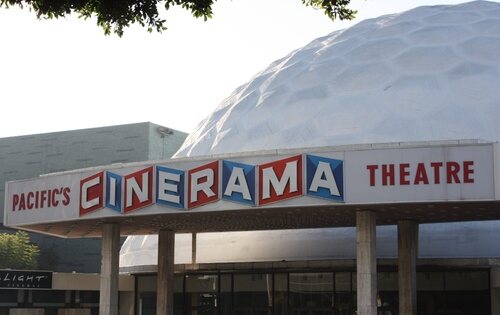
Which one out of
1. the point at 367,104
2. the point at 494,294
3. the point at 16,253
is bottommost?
the point at 494,294

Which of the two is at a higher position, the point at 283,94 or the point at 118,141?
the point at 118,141

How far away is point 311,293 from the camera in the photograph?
3070 centimetres

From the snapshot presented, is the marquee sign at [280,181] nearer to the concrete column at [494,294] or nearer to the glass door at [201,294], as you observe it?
the concrete column at [494,294]

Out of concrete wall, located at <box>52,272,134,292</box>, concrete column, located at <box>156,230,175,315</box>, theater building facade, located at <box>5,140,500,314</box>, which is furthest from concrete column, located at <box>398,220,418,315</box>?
concrete wall, located at <box>52,272,134,292</box>

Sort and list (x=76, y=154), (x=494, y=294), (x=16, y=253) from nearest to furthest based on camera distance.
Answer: (x=494, y=294)
(x=16, y=253)
(x=76, y=154)

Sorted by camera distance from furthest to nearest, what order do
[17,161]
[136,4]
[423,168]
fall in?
[17,161] → [423,168] → [136,4]

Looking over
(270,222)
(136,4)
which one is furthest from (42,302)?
(136,4)

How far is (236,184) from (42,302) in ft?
53.1

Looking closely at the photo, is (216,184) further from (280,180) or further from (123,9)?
(123,9)

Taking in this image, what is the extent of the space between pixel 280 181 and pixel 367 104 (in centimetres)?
998

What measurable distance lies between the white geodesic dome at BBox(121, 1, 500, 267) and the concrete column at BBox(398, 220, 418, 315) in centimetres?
214

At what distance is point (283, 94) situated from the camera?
34188 millimetres

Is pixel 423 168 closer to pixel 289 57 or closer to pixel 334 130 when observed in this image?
pixel 334 130

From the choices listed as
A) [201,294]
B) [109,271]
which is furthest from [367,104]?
[109,271]
